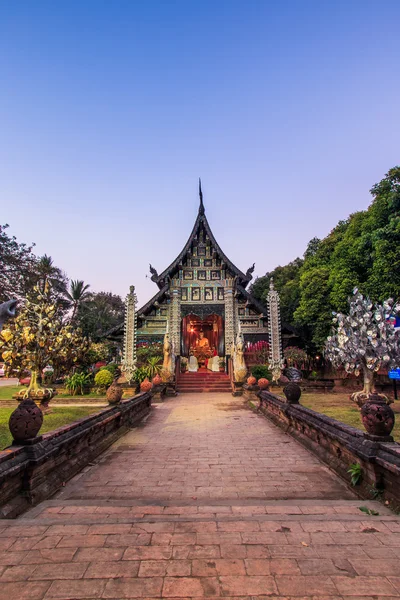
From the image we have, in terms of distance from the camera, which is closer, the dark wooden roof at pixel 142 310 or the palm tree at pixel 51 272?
the dark wooden roof at pixel 142 310

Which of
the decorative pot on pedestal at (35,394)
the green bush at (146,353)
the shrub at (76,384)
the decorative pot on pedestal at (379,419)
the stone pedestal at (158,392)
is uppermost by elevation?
the green bush at (146,353)

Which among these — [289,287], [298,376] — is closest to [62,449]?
[298,376]

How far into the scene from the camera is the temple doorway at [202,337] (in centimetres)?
2138

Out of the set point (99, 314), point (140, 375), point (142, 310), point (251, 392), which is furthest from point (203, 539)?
point (99, 314)

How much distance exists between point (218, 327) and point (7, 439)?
17.2 m

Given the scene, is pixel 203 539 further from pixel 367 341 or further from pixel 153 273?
pixel 153 273

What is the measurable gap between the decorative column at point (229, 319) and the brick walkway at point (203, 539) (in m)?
15.3

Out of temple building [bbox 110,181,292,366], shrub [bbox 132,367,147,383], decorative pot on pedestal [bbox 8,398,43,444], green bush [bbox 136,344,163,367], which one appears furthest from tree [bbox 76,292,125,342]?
decorative pot on pedestal [bbox 8,398,43,444]

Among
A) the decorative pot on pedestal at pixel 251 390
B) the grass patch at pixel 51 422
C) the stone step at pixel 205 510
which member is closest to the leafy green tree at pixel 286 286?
the decorative pot on pedestal at pixel 251 390

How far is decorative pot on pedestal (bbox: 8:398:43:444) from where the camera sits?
3.96 metres

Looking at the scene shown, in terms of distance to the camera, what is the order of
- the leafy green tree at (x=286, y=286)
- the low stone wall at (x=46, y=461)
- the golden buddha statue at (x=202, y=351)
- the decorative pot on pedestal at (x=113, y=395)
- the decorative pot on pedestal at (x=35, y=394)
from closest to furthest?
1. the low stone wall at (x=46, y=461)
2. the decorative pot on pedestal at (x=113, y=395)
3. the decorative pot on pedestal at (x=35, y=394)
4. the golden buddha statue at (x=202, y=351)
5. the leafy green tree at (x=286, y=286)

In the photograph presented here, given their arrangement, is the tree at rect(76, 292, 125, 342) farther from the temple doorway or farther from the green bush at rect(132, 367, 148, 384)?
the green bush at rect(132, 367, 148, 384)

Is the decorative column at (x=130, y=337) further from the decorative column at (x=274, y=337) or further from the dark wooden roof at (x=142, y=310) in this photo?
the decorative column at (x=274, y=337)

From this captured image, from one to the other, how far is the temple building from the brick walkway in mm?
15535
